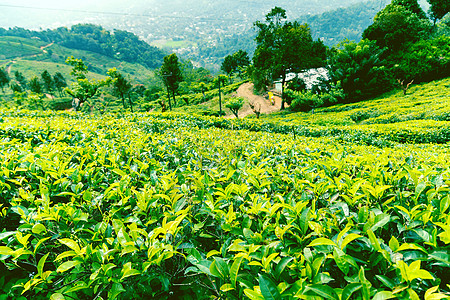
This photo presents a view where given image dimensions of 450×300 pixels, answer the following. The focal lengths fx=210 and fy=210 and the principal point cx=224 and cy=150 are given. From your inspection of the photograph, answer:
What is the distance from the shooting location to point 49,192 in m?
1.98

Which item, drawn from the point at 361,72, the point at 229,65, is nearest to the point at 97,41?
the point at 229,65

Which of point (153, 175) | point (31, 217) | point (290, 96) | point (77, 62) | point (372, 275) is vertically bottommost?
point (372, 275)

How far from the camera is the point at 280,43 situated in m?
28.7

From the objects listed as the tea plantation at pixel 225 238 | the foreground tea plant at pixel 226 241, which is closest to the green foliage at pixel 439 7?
the tea plantation at pixel 225 238

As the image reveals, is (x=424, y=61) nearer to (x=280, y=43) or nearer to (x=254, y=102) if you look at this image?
(x=280, y=43)

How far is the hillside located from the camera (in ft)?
270

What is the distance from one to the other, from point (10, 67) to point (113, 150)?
116m

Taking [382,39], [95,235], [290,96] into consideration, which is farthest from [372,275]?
[382,39]

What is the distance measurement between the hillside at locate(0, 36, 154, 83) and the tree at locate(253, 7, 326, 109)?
2302 inches

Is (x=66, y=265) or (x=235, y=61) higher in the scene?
(x=235, y=61)

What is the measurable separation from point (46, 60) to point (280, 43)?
363 feet

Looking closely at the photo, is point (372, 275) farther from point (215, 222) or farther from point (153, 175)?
point (153, 175)

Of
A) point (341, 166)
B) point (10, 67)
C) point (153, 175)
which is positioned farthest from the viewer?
point (10, 67)

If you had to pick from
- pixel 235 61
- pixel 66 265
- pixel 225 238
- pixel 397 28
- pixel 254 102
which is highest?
pixel 235 61
